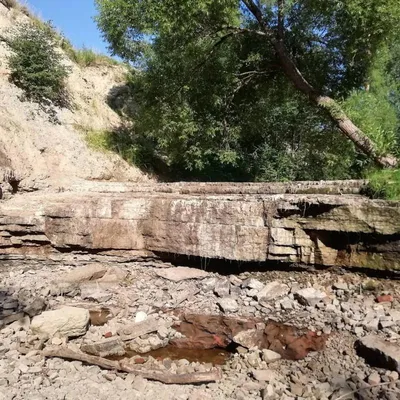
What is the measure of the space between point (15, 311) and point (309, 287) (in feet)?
11.4

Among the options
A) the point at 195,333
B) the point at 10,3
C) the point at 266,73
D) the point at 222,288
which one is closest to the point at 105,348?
the point at 195,333

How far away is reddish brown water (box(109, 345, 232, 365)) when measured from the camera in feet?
12.7

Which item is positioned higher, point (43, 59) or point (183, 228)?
point (43, 59)

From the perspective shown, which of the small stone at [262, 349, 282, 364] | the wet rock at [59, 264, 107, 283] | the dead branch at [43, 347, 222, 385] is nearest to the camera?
the dead branch at [43, 347, 222, 385]

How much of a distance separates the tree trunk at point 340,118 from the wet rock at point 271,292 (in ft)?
8.83

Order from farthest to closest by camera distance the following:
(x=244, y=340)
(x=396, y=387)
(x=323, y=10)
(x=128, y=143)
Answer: (x=128, y=143) < (x=323, y=10) < (x=244, y=340) < (x=396, y=387)

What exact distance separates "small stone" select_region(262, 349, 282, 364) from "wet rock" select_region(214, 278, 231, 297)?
134 centimetres

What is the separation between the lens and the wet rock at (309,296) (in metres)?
4.55

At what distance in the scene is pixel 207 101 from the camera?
9102 millimetres

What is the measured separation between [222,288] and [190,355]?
4.23 ft

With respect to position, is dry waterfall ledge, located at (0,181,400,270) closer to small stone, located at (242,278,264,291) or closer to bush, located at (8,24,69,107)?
small stone, located at (242,278,264,291)

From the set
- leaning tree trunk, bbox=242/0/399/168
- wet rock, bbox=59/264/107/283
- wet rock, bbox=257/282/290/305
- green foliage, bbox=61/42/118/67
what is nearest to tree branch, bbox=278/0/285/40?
leaning tree trunk, bbox=242/0/399/168

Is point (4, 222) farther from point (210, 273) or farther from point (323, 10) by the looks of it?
point (323, 10)

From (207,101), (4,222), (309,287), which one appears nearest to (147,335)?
(309,287)
